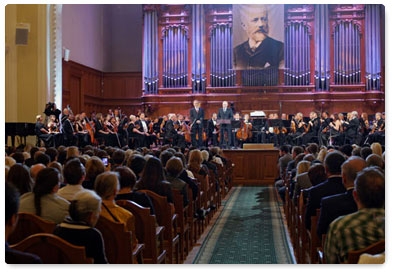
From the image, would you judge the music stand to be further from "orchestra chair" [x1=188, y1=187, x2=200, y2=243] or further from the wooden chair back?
the wooden chair back

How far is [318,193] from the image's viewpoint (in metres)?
4.80

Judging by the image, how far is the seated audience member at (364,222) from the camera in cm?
328

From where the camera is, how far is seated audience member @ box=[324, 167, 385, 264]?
328 cm

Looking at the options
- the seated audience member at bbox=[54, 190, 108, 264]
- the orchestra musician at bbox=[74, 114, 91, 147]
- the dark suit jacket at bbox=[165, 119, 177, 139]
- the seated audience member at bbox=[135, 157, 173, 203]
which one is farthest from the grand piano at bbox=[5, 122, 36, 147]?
the seated audience member at bbox=[54, 190, 108, 264]

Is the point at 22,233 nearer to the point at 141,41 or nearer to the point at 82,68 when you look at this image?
the point at 82,68

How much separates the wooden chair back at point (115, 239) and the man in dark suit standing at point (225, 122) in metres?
11.2

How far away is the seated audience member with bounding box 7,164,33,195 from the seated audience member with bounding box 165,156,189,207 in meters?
1.69

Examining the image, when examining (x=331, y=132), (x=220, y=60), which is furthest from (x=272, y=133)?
(x=220, y=60)

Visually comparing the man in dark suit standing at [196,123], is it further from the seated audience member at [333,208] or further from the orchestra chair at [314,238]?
the seated audience member at [333,208]

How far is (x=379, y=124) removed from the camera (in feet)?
41.1

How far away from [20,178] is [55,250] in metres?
1.56

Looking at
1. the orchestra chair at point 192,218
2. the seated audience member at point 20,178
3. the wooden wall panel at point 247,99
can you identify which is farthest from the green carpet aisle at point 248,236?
the wooden wall panel at point 247,99

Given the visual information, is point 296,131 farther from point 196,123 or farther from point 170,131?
point 170,131

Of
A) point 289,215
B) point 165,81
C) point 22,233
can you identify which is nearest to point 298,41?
point 165,81
